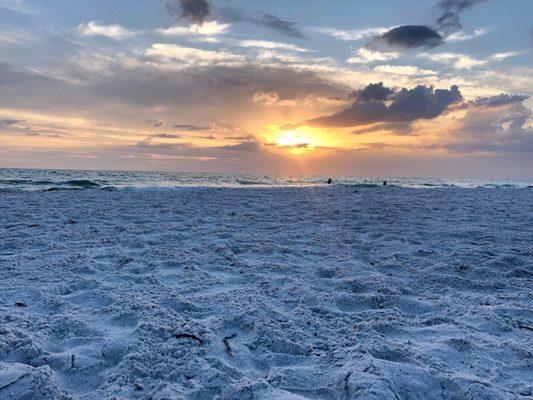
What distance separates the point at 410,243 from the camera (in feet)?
20.6

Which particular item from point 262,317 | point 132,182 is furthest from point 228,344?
point 132,182

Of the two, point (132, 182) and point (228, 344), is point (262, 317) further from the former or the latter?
point (132, 182)

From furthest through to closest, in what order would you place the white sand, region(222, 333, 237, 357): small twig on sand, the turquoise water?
the turquoise water → region(222, 333, 237, 357): small twig on sand → the white sand

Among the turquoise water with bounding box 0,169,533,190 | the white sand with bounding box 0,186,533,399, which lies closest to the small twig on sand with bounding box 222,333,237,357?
the white sand with bounding box 0,186,533,399

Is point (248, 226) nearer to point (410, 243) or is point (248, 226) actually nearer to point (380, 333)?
point (410, 243)

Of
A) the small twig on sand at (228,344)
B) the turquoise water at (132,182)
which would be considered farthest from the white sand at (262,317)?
the turquoise water at (132,182)

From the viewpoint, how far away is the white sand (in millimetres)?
2176

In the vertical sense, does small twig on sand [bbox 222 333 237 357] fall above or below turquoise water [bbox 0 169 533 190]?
below

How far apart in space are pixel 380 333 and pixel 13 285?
140 inches

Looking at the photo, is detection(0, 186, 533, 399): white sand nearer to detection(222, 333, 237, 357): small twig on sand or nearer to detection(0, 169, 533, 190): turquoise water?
detection(222, 333, 237, 357): small twig on sand

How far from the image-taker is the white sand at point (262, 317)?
2.18m

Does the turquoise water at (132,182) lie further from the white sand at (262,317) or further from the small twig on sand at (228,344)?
the small twig on sand at (228,344)

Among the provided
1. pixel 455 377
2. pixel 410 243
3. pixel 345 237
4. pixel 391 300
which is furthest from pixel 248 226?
pixel 455 377

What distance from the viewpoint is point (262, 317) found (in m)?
3.10
